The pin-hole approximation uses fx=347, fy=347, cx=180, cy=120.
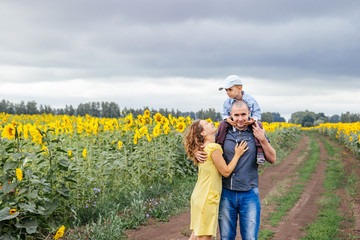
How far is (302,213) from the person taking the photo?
27.4 ft

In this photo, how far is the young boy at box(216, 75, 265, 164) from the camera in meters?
3.62

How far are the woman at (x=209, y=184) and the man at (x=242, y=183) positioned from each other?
3.7 inches

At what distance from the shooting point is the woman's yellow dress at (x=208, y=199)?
3.52 meters

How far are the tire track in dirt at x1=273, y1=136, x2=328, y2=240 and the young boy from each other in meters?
3.26

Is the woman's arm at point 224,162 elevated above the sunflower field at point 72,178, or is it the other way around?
the woman's arm at point 224,162

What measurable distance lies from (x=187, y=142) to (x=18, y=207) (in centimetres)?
255

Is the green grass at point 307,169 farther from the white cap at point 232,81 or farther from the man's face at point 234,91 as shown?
the white cap at point 232,81

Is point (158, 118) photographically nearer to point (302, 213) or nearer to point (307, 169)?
point (302, 213)

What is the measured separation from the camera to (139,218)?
6.43 metres

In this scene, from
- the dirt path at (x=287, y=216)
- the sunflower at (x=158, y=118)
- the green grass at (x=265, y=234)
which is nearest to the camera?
the dirt path at (x=287, y=216)

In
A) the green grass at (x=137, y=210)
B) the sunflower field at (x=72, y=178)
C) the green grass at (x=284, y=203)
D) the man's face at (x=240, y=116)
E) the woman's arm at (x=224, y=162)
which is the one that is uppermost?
the man's face at (x=240, y=116)

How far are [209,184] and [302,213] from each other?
18.7ft

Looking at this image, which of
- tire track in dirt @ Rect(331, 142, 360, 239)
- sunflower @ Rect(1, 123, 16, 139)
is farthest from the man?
tire track in dirt @ Rect(331, 142, 360, 239)

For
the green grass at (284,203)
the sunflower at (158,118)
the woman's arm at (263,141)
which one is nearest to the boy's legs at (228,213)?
the woman's arm at (263,141)
